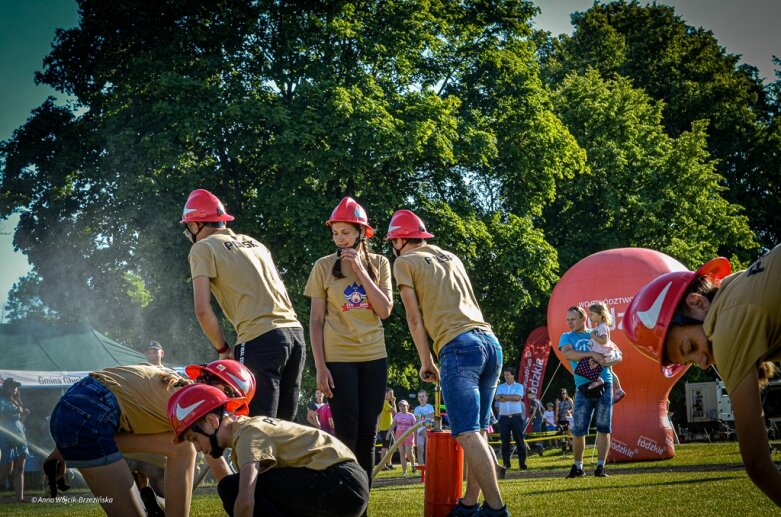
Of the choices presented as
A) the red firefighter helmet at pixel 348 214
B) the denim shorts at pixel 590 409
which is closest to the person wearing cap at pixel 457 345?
the red firefighter helmet at pixel 348 214

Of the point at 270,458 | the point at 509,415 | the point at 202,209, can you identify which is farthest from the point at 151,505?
the point at 509,415

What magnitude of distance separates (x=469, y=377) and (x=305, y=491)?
5.48 ft

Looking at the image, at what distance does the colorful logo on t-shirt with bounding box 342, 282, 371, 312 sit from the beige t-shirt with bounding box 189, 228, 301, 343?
600mm

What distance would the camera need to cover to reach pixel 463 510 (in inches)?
260

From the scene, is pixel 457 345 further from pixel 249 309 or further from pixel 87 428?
pixel 87 428

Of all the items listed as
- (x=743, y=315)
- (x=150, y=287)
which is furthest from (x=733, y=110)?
(x=743, y=315)

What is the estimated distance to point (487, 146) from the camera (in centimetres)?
2689

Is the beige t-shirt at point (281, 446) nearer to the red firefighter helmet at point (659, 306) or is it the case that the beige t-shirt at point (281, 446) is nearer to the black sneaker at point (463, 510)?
the black sneaker at point (463, 510)

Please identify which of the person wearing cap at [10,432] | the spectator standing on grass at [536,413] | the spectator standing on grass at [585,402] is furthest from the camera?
the spectator standing on grass at [536,413]

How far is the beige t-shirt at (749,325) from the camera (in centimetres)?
344

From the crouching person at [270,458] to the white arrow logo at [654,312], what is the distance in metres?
2.38

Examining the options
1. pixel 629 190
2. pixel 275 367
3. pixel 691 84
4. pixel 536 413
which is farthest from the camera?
pixel 691 84

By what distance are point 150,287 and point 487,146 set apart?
10767 millimetres

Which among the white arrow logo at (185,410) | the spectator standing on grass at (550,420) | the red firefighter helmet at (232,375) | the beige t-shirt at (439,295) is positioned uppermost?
the beige t-shirt at (439,295)
